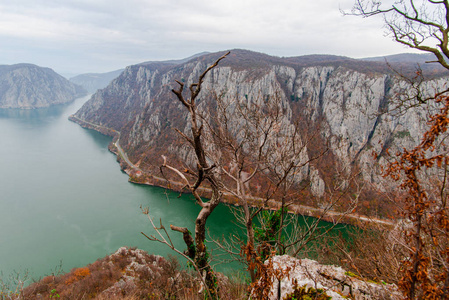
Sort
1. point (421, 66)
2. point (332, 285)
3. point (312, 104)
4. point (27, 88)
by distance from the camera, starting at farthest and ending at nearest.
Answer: point (27, 88) → point (421, 66) → point (312, 104) → point (332, 285)

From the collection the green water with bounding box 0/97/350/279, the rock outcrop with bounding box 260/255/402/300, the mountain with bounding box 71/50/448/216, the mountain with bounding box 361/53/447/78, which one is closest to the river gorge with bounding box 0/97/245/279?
the green water with bounding box 0/97/350/279

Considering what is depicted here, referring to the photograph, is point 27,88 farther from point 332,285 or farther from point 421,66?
point 332,285

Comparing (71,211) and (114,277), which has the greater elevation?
(114,277)

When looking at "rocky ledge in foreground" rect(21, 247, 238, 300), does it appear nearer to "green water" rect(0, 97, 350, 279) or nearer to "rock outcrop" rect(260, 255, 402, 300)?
"green water" rect(0, 97, 350, 279)

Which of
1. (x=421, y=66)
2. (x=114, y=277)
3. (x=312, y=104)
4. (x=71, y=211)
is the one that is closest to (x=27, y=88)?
(x=71, y=211)

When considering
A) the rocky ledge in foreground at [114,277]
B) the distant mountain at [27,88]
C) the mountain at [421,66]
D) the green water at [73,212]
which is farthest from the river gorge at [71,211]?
the distant mountain at [27,88]

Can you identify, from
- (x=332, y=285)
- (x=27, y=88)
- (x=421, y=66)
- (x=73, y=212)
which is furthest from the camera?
(x=27, y=88)

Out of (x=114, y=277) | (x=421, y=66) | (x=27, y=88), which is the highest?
(x=27, y=88)
